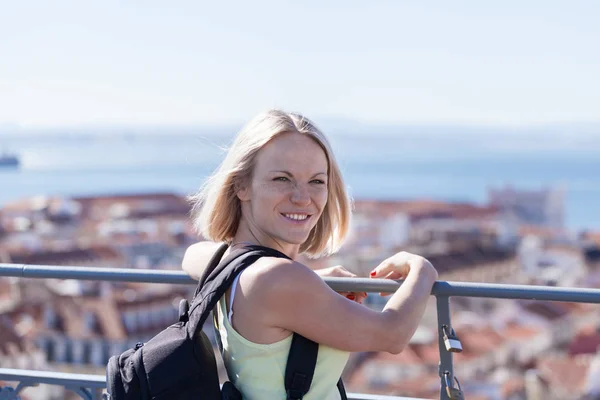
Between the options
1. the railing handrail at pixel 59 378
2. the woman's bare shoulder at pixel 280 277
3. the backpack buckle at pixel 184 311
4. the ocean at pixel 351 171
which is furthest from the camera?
the ocean at pixel 351 171

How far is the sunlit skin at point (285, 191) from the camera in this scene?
1371 mm

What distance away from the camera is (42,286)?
32688 mm

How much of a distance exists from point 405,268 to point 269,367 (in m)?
0.35

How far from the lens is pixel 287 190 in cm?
138

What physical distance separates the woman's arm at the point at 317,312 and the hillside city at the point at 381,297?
534 centimetres

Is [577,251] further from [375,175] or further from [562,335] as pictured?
[375,175]

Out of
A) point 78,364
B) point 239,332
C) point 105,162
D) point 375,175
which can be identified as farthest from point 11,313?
point 105,162

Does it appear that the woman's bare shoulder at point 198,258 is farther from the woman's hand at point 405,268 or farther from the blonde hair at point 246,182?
the woman's hand at point 405,268

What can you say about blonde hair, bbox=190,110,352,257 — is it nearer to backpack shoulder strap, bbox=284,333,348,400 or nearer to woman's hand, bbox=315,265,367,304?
woman's hand, bbox=315,265,367,304

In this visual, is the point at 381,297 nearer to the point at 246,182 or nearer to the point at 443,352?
the point at 443,352

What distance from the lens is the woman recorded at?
4.01 feet

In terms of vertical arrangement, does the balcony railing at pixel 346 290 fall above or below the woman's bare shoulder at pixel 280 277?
below

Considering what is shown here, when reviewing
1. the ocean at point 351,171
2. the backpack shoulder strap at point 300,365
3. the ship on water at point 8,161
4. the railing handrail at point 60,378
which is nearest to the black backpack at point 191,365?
the backpack shoulder strap at point 300,365

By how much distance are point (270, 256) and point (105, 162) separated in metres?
162
